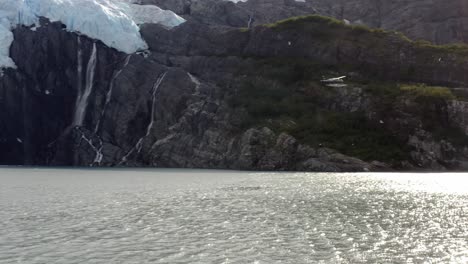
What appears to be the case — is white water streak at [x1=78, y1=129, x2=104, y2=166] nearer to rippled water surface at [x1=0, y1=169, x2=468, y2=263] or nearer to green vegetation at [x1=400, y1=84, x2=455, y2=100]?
rippled water surface at [x1=0, y1=169, x2=468, y2=263]

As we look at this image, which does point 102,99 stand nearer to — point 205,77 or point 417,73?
point 205,77

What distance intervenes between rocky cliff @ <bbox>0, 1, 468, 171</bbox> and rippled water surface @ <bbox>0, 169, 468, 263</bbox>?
236 feet

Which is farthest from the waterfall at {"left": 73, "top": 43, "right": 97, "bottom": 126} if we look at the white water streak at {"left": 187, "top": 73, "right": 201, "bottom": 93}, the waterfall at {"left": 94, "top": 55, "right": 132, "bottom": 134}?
the white water streak at {"left": 187, "top": 73, "right": 201, "bottom": 93}

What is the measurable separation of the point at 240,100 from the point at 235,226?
12226cm

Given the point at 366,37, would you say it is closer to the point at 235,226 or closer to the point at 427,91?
the point at 427,91

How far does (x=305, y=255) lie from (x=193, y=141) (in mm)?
122239

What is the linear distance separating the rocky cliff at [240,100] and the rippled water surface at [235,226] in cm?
7186

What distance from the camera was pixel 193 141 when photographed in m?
153

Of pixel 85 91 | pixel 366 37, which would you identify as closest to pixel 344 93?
pixel 366 37

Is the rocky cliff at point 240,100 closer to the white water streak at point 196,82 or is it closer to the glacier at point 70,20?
the white water streak at point 196,82

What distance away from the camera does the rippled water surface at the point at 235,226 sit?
1283 inches

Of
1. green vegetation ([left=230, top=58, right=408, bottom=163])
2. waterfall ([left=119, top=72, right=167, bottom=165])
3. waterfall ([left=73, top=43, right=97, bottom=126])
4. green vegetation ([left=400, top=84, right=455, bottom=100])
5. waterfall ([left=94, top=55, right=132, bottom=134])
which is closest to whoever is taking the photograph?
green vegetation ([left=230, top=58, right=408, bottom=163])

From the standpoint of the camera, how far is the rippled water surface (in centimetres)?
3259

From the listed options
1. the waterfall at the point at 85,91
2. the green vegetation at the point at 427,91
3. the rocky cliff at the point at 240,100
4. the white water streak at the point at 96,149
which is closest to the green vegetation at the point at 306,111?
the rocky cliff at the point at 240,100
